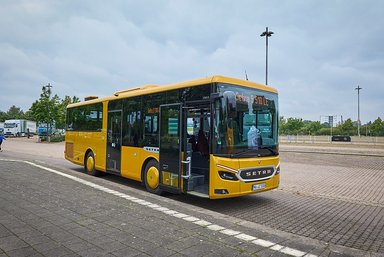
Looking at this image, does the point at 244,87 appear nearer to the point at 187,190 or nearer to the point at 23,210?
the point at 187,190

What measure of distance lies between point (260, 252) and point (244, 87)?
417cm

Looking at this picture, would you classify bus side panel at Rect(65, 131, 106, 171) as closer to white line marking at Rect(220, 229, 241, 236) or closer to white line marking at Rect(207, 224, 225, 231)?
white line marking at Rect(207, 224, 225, 231)

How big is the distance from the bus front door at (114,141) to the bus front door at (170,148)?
2.61 meters

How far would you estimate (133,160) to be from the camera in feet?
30.9

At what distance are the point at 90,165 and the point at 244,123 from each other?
7568 mm

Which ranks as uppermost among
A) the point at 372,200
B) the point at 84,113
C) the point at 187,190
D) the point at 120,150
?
the point at 84,113

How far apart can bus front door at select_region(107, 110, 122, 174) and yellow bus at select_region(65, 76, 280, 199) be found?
0.04 metres

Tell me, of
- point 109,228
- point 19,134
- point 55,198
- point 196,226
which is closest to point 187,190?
point 196,226

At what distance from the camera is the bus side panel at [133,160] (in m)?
8.91

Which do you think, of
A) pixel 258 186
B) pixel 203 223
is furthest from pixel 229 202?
pixel 203 223

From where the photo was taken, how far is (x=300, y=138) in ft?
148

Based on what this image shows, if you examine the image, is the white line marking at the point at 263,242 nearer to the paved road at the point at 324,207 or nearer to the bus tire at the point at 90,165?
the paved road at the point at 324,207

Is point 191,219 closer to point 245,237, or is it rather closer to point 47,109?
point 245,237

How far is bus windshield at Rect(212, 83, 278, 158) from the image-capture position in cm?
671
